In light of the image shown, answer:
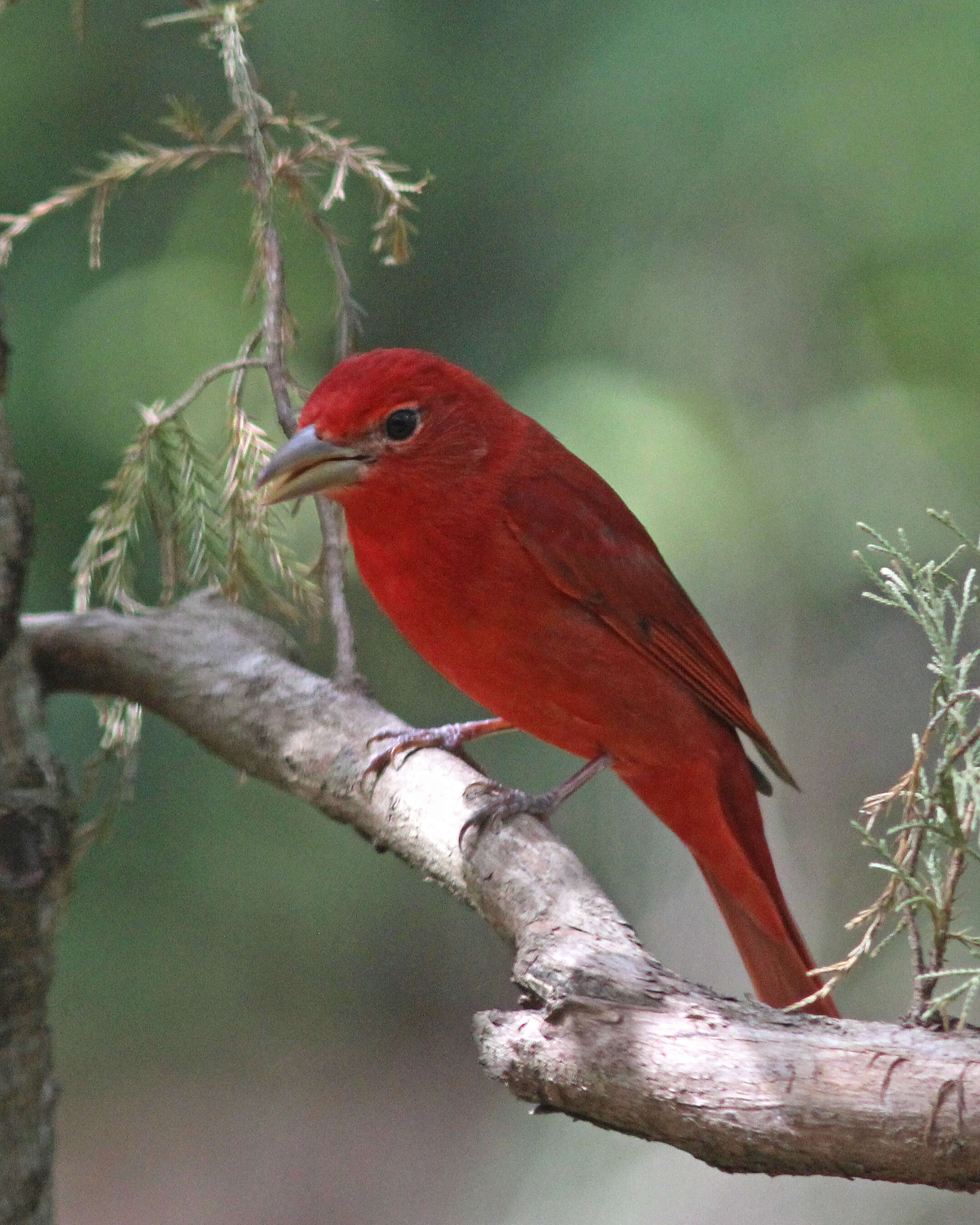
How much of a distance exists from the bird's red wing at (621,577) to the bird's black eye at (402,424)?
23cm

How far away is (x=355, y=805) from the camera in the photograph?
A: 2451 mm

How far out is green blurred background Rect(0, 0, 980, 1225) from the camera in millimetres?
4012

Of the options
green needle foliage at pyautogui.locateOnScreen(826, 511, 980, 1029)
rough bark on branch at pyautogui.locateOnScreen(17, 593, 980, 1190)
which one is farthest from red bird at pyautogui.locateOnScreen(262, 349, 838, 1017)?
green needle foliage at pyautogui.locateOnScreen(826, 511, 980, 1029)

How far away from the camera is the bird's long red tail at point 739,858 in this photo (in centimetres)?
278

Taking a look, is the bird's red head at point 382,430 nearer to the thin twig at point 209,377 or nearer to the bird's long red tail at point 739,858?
the thin twig at point 209,377

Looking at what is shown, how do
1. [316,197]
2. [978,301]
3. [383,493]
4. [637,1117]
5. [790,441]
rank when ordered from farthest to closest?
[790,441] → [978,301] → [316,197] → [383,493] → [637,1117]

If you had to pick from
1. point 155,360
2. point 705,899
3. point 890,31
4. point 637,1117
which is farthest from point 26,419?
point 637,1117

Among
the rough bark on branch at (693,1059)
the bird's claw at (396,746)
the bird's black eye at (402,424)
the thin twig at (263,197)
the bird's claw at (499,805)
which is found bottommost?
the rough bark on branch at (693,1059)

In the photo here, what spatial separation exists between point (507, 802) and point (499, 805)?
29 millimetres

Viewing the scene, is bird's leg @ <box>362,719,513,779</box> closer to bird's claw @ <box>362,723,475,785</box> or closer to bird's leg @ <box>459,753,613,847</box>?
bird's claw @ <box>362,723,475,785</box>

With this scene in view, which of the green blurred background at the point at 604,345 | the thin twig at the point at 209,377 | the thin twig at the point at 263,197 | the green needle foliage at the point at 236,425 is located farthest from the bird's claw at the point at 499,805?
the green blurred background at the point at 604,345

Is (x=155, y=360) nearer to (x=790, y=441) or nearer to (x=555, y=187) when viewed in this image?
(x=555, y=187)

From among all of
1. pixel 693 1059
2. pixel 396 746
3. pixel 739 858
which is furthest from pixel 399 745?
pixel 693 1059

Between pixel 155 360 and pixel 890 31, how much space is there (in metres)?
2.48
